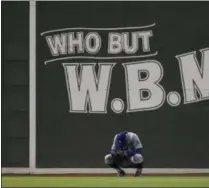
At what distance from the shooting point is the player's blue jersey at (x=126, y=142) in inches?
451

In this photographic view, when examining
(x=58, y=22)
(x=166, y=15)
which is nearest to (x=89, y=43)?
(x=58, y=22)

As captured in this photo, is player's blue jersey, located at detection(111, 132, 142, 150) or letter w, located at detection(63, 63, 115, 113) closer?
player's blue jersey, located at detection(111, 132, 142, 150)

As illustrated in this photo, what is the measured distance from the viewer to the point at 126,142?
457 inches

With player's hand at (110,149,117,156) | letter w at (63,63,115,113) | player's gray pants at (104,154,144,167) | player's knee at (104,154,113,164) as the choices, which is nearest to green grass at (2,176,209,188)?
player's hand at (110,149,117,156)

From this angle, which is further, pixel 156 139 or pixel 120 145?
pixel 156 139

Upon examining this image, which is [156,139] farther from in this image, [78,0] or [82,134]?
[78,0]

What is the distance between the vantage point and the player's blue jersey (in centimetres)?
1145

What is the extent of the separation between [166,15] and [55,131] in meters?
3.25

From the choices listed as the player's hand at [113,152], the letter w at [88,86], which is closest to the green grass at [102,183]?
the player's hand at [113,152]

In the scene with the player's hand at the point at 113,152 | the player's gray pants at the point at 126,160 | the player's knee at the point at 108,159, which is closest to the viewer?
the player's hand at the point at 113,152

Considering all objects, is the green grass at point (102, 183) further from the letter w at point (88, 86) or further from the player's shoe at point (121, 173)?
the letter w at point (88, 86)

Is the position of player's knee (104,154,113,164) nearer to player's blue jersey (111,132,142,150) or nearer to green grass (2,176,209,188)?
player's blue jersey (111,132,142,150)

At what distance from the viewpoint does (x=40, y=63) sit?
1235 cm

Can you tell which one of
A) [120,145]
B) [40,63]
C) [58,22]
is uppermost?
[58,22]
